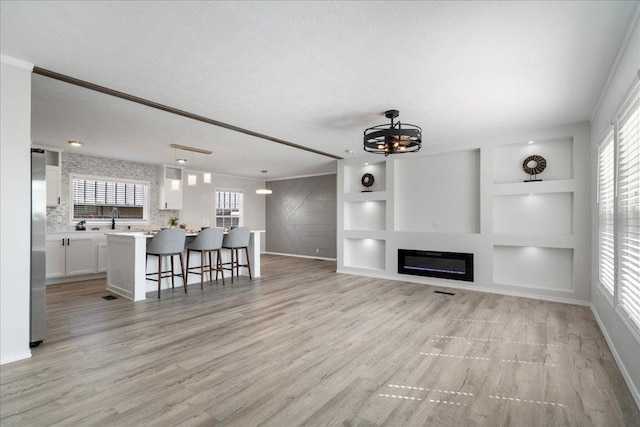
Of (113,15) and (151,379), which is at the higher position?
(113,15)

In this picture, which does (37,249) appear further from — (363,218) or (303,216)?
(303,216)

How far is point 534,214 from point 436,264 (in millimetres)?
1782

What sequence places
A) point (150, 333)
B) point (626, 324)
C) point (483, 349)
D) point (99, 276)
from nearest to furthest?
point (626, 324)
point (483, 349)
point (150, 333)
point (99, 276)

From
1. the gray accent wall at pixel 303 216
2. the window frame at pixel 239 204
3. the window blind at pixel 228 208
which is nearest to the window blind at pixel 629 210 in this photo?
the gray accent wall at pixel 303 216

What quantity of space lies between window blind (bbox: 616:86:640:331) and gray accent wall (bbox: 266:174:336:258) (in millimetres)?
7051

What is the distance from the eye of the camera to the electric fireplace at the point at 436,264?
5.64m

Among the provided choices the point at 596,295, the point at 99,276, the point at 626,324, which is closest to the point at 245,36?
the point at 626,324

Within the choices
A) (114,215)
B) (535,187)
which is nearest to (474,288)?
(535,187)

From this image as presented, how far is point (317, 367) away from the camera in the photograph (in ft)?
8.69

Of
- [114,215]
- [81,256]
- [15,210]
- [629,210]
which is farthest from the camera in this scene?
[114,215]

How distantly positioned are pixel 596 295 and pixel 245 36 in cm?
498

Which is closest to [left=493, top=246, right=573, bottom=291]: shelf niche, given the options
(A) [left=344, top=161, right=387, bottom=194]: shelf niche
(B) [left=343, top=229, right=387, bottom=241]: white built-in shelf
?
(B) [left=343, top=229, right=387, bottom=241]: white built-in shelf

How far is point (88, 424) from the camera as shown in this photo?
190 cm

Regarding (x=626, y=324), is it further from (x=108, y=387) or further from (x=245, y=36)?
(x=108, y=387)
